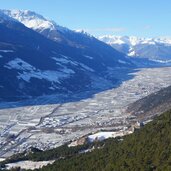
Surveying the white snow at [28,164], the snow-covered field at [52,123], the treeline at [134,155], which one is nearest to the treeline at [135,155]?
the treeline at [134,155]

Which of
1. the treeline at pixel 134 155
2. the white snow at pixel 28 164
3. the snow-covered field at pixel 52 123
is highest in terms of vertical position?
the treeline at pixel 134 155

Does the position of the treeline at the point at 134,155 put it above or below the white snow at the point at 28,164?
above

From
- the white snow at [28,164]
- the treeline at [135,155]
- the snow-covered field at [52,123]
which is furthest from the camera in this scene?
the snow-covered field at [52,123]

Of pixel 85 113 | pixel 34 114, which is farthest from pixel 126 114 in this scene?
pixel 34 114

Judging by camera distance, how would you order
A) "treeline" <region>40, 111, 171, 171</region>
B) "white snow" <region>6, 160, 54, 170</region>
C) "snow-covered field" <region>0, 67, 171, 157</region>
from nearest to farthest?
"treeline" <region>40, 111, 171, 171</region>, "white snow" <region>6, 160, 54, 170</region>, "snow-covered field" <region>0, 67, 171, 157</region>

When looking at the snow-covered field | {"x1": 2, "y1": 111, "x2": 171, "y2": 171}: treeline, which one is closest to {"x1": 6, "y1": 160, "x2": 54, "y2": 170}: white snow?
{"x1": 2, "y1": 111, "x2": 171, "y2": 171}: treeline

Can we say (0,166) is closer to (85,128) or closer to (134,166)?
(134,166)

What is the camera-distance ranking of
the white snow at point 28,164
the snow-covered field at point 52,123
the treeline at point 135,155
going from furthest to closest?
the snow-covered field at point 52,123
the white snow at point 28,164
the treeline at point 135,155

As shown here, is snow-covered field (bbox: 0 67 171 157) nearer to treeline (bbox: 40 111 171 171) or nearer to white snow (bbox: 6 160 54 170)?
white snow (bbox: 6 160 54 170)

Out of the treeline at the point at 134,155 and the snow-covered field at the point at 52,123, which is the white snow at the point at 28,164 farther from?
the snow-covered field at the point at 52,123

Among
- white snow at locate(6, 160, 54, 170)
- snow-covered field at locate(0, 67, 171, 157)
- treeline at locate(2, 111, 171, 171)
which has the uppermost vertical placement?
treeline at locate(2, 111, 171, 171)

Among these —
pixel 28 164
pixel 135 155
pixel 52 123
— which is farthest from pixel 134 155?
pixel 52 123
